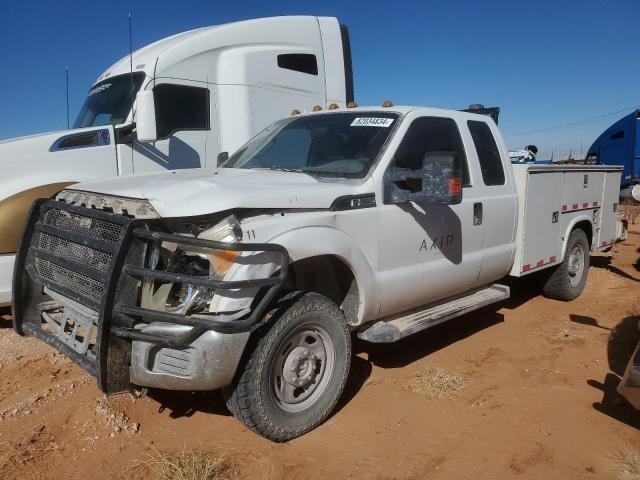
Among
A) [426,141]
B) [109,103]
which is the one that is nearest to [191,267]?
[426,141]

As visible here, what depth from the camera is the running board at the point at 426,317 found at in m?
3.84

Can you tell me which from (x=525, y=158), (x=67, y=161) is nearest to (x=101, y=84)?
(x=67, y=161)

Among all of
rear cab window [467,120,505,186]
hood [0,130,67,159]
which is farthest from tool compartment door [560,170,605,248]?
hood [0,130,67,159]

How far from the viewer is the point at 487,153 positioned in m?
5.01

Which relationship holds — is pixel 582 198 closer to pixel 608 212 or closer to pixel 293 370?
pixel 608 212

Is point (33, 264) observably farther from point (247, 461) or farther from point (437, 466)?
point (437, 466)

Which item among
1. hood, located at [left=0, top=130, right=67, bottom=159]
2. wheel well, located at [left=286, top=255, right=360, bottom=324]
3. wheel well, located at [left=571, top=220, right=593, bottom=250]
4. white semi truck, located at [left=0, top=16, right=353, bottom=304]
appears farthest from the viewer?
wheel well, located at [left=571, top=220, right=593, bottom=250]

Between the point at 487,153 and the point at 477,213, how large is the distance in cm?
69

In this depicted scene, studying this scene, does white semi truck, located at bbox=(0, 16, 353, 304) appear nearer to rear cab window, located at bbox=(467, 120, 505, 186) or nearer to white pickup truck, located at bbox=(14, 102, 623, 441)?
white pickup truck, located at bbox=(14, 102, 623, 441)

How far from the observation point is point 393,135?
4055mm

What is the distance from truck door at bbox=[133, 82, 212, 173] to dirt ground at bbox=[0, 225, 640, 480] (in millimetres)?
2292

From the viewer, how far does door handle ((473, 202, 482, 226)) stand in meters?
4.62

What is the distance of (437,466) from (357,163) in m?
2.07

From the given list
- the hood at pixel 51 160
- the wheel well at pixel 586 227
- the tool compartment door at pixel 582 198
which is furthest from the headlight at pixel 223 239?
the wheel well at pixel 586 227
